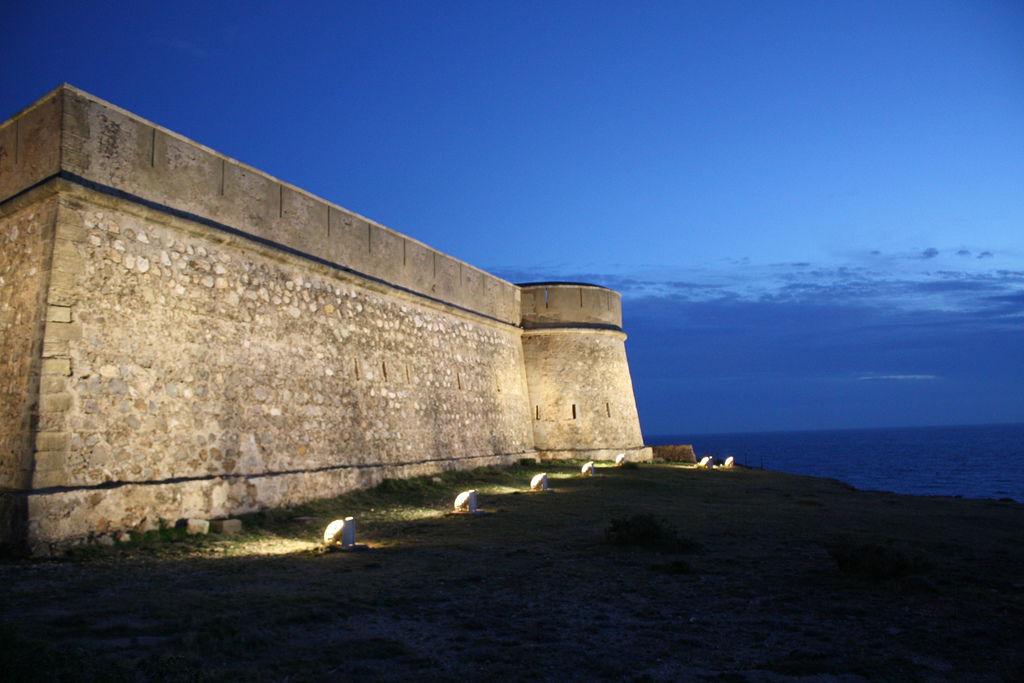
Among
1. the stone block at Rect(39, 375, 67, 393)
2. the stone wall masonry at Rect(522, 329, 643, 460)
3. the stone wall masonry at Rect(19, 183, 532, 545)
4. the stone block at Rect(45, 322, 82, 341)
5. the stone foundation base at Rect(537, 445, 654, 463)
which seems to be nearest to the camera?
the stone block at Rect(39, 375, 67, 393)

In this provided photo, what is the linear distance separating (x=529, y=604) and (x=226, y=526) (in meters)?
5.03

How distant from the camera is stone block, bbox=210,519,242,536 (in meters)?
8.59

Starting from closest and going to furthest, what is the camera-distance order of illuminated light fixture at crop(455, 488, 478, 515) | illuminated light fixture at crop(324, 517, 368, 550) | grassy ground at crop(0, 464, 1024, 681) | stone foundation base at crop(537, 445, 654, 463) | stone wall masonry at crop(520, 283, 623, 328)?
grassy ground at crop(0, 464, 1024, 681) < illuminated light fixture at crop(324, 517, 368, 550) < illuminated light fixture at crop(455, 488, 478, 515) < stone foundation base at crop(537, 445, 654, 463) < stone wall masonry at crop(520, 283, 623, 328)

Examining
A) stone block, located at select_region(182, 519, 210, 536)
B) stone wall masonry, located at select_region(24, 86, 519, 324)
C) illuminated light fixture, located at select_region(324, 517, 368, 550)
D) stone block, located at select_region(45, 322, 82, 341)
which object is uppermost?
stone wall masonry, located at select_region(24, 86, 519, 324)

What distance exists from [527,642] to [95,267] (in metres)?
7.01

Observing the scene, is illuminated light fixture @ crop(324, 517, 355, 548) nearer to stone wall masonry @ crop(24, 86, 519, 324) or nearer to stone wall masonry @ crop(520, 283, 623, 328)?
stone wall masonry @ crop(24, 86, 519, 324)

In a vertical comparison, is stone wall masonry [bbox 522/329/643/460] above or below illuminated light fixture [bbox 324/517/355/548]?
above

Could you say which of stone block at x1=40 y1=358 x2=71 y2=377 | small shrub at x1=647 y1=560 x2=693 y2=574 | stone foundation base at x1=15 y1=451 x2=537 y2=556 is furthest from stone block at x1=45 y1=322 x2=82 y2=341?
small shrub at x1=647 y1=560 x2=693 y2=574

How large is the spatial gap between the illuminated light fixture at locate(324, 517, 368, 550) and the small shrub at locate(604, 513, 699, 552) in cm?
294

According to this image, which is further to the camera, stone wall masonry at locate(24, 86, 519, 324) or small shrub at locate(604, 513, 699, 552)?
stone wall masonry at locate(24, 86, 519, 324)

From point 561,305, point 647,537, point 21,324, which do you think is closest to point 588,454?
point 561,305

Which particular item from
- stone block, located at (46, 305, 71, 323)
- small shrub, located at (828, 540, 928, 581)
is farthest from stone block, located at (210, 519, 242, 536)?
small shrub, located at (828, 540, 928, 581)

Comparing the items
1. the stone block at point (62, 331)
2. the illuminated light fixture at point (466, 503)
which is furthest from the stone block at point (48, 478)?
the illuminated light fixture at point (466, 503)

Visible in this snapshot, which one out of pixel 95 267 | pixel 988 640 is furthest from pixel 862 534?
pixel 95 267
